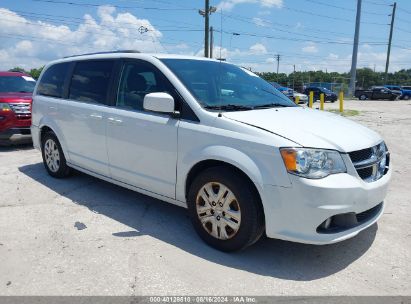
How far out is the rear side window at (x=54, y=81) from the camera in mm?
5691

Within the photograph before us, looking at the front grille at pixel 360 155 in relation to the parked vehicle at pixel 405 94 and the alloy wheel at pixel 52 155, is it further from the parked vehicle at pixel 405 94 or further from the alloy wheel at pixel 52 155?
the parked vehicle at pixel 405 94

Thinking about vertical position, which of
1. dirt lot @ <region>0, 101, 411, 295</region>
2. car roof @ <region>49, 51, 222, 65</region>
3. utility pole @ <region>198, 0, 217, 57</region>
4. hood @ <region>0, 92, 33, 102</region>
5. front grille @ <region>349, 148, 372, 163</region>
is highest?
utility pole @ <region>198, 0, 217, 57</region>

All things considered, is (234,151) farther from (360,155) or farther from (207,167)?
(360,155)

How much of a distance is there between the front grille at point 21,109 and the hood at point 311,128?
634 cm

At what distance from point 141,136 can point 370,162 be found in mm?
2302

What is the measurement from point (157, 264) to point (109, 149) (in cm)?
176

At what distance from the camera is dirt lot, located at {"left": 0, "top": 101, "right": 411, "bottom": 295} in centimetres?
305

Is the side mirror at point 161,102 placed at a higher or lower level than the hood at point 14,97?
higher

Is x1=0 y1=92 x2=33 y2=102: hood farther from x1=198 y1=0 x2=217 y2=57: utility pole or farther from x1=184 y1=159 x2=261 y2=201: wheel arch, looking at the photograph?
x1=198 y1=0 x2=217 y2=57: utility pole

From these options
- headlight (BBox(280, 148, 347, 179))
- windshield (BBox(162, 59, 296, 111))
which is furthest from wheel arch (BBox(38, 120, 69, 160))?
headlight (BBox(280, 148, 347, 179))

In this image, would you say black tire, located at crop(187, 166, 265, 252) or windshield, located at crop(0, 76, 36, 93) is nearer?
black tire, located at crop(187, 166, 265, 252)

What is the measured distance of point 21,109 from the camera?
837cm

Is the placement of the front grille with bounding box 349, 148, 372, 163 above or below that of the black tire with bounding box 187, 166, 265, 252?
above

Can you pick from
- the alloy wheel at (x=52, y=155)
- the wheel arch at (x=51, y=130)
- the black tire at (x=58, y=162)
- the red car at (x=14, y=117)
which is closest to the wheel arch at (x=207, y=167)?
the wheel arch at (x=51, y=130)
